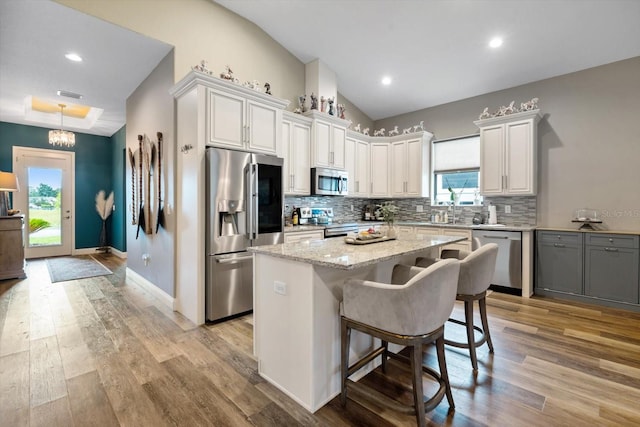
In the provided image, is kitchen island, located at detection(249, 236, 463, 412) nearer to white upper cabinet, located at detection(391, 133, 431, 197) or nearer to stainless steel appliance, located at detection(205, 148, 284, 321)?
stainless steel appliance, located at detection(205, 148, 284, 321)

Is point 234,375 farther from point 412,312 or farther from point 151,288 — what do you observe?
point 151,288

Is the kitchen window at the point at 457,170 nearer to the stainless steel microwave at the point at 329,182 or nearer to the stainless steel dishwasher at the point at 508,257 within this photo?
the stainless steel dishwasher at the point at 508,257

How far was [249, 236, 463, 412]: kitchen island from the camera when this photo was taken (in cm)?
178

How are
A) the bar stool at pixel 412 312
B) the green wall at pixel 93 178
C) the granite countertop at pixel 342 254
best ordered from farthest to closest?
the green wall at pixel 93 178
the granite countertop at pixel 342 254
the bar stool at pixel 412 312

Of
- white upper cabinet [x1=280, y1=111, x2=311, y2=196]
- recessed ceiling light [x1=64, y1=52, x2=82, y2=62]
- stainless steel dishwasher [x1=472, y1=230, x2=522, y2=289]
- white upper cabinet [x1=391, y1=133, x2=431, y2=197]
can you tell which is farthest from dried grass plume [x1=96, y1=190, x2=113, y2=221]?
stainless steel dishwasher [x1=472, y1=230, x2=522, y2=289]

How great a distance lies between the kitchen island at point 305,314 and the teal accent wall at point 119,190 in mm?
5672

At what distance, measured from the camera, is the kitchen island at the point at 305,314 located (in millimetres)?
1783

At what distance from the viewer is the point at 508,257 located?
415cm

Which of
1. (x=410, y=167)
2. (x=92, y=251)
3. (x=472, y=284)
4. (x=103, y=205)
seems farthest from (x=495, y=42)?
(x=92, y=251)

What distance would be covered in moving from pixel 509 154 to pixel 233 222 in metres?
4.03

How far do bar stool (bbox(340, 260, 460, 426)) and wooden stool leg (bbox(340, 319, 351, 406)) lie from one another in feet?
0.15

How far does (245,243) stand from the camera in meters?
3.31

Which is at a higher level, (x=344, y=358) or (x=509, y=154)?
(x=509, y=154)

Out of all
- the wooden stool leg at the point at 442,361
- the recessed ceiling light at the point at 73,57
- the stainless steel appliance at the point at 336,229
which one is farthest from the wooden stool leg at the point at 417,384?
the recessed ceiling light at the point at 73,57
